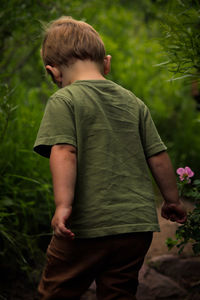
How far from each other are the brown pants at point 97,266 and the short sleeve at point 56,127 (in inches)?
16.0

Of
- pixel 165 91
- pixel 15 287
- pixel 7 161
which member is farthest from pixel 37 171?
pixel 165 91

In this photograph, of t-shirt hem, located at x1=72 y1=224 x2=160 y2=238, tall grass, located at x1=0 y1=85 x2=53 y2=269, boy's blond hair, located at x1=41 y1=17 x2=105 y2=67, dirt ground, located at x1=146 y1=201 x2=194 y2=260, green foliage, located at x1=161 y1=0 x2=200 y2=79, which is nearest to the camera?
t-shirt hem, located at x1=72 y1=224 x2=160 y2=238

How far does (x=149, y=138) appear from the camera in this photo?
196 cm

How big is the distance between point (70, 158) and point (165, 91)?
551 centimetres

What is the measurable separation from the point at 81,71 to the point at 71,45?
4.9 inches

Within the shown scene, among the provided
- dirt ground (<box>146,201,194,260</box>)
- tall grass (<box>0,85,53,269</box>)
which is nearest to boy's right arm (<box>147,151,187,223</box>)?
tall grass (<box>0,85,53,269</box>)

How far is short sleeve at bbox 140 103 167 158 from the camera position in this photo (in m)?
1.94

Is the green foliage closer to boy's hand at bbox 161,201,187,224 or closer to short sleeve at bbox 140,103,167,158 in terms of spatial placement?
short sleeve at bbox 140,103,167,158

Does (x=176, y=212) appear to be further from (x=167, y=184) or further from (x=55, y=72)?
(x=55, y=72)

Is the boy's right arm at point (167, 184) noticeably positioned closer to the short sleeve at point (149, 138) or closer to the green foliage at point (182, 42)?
the short sleeve at point (149, 138)

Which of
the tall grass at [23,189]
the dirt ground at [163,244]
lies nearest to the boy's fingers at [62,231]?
the tall grass at [23,189]

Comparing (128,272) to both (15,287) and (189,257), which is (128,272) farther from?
(189,257)

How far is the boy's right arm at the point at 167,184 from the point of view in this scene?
192 cm

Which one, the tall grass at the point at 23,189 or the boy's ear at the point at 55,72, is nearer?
the boy's ear at the point at 55,72
